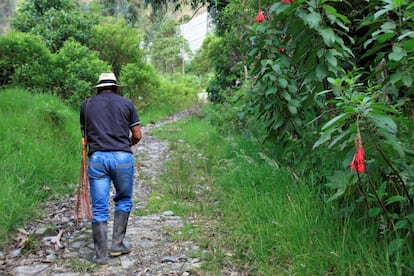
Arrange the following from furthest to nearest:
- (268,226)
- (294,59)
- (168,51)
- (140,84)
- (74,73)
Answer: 1. (168,51)
2. (140,84)
3. (74,73)
4. (268,226)
5. (294,59)

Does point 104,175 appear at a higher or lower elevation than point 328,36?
lower

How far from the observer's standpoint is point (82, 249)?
445cm

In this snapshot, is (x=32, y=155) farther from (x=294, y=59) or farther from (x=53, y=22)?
(x=53, y=22)

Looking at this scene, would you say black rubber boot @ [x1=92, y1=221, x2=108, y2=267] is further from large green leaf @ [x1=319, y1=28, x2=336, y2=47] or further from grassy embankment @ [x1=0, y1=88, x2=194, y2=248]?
large green leaf @ [x1=319, y1=28, x2=336, y2=47]

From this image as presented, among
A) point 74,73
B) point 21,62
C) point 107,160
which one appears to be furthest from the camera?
point 74,73

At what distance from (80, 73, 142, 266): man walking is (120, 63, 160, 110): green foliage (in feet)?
43.2

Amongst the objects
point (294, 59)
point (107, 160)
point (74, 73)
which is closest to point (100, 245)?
point (107, 160)

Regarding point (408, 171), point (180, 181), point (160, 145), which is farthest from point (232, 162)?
point (160, 145)

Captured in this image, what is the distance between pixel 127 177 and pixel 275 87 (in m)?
1.93

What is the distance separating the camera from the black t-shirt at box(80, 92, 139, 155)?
4.23 metres

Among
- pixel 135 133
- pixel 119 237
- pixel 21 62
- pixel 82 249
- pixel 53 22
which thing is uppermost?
pixel 53 22

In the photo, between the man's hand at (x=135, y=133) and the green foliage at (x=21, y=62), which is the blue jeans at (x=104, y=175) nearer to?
the man's hand at (x=135, y=133)

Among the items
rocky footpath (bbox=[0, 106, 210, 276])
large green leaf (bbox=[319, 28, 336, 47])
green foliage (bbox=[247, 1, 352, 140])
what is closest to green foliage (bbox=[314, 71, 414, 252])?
large green leaf (bbox=[319, 28, 336, 47])

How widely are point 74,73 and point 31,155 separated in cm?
652
